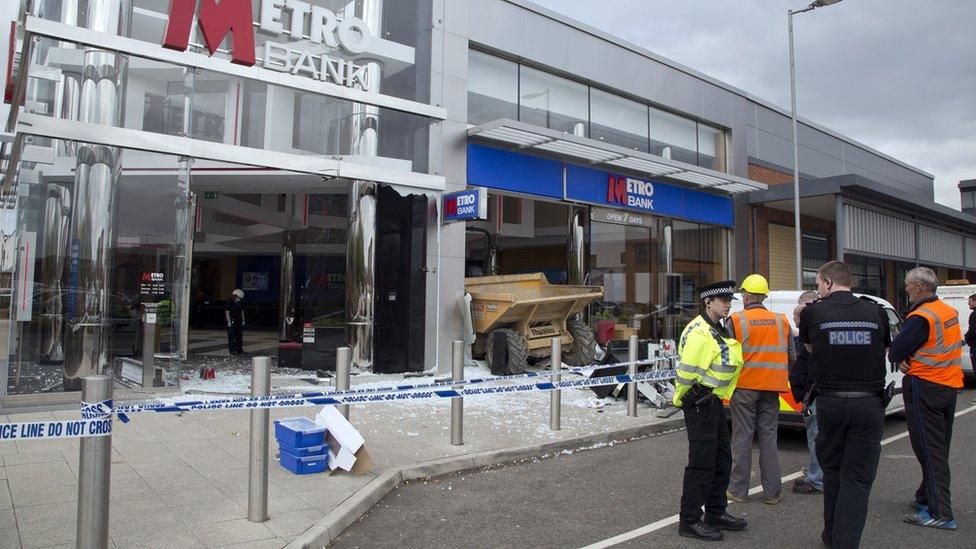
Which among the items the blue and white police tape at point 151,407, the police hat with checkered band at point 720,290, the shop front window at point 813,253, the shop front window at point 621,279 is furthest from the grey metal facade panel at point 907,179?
the blue and white police tape at point 151,407

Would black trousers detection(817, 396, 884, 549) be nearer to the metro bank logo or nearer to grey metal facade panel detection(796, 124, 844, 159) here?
the metro bank logo

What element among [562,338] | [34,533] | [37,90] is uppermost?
Answer: [37,90]

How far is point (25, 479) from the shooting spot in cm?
568

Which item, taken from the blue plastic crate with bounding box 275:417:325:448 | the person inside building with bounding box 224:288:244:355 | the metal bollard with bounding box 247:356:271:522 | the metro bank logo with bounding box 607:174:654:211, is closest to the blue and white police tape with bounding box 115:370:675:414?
the metal bollard with bounding box 247:356:271:522

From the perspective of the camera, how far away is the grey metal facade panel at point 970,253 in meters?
28.0

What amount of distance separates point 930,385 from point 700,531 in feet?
7.16

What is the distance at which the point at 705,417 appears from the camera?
4.81 metres

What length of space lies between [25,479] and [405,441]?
11.6 ft

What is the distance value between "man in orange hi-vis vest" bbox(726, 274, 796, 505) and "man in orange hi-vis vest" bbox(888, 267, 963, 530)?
3.00ft

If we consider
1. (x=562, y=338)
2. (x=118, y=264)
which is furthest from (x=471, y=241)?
(x=118, y=264)

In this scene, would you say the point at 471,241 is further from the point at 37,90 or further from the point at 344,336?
the point at 37,90

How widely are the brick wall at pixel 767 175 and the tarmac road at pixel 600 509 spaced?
15.8m

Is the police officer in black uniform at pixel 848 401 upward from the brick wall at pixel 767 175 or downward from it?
downward

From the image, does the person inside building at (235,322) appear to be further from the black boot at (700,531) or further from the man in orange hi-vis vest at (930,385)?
the man in orange hi-vis vest at (930,385)
